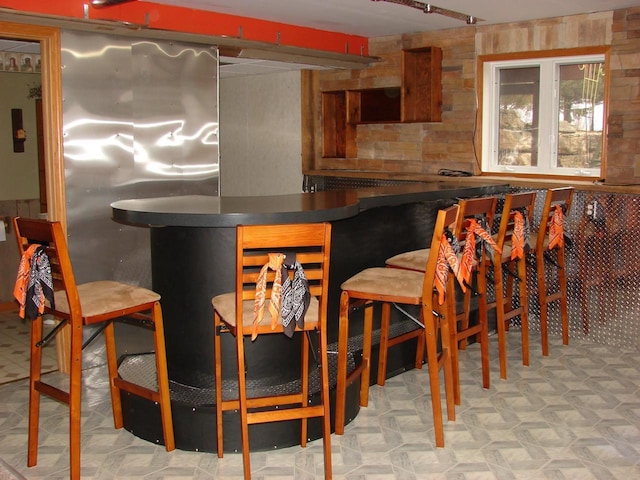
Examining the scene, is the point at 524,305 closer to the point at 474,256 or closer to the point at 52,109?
the point at 474,256

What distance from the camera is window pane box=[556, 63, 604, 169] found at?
17.1ft

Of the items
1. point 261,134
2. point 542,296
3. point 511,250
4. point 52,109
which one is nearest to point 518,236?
point 511,250

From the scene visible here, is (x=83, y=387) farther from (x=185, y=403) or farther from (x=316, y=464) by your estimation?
(x=316, y=464)

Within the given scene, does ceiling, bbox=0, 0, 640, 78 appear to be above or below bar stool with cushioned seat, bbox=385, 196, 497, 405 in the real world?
above

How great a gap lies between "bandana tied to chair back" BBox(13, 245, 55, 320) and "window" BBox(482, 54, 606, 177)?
3.83 metres

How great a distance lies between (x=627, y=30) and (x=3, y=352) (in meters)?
4.69

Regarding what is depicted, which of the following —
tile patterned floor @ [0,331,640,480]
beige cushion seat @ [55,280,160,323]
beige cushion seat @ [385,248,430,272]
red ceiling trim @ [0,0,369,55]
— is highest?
red ceiling trim @ [0,0,369,55]

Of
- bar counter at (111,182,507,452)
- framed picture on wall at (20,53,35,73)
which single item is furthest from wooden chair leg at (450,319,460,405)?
framed picture on wall at (20,53,35,73)

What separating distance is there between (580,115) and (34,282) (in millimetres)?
4044

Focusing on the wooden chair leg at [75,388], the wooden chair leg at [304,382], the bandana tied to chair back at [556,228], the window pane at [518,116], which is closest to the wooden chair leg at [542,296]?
the bandana tied to chair back at [556,228]

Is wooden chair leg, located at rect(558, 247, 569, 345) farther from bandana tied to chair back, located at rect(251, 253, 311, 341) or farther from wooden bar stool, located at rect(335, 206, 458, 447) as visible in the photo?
bandana tied to chair back, located at rect(251, 253, 311, 341)

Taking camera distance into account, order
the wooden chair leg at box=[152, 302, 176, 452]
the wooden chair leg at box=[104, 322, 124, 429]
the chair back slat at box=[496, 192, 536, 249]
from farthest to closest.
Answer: the chair back slat at box=[496, 192, 536, 249]
the wooden chair leg at box=[104, 322, 124, 429]
the wooden chair leg at box=[152, 302, 176, 452]

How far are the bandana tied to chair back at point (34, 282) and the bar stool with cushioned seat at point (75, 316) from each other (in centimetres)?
2

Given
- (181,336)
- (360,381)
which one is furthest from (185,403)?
(360,381)
